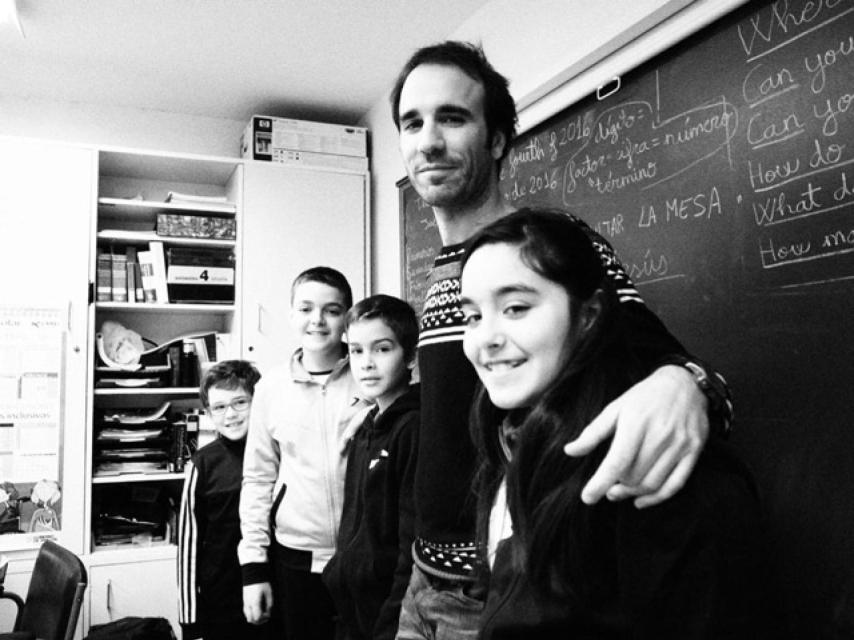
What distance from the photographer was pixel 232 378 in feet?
7.66

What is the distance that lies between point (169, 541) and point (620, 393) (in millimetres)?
2922

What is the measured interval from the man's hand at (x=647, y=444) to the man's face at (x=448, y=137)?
0.52 metres

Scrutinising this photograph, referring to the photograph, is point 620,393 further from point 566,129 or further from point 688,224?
point 566,129

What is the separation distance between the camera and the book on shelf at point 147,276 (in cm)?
319

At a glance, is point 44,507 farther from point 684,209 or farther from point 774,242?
point 774,242

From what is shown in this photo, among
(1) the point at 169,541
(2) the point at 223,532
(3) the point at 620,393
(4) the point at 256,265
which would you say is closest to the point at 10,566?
(1) the point at 169,541

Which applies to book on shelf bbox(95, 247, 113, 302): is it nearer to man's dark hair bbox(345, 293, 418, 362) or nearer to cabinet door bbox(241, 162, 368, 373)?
cabinet door bbox(241, 162, 368, 373)

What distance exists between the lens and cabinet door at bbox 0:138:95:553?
285 cm

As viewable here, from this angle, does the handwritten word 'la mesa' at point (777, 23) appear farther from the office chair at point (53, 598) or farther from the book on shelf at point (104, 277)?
the book on shelf at point (104, 277)

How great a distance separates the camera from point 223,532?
86.0 inches

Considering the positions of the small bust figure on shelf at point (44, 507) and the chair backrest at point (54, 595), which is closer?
the chair backrest at point (54, 595)

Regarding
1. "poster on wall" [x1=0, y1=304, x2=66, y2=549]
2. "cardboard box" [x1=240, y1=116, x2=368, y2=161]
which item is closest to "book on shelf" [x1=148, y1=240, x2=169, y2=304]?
"poster on wall" [x1=0, y1=304, x2=66, y2=549]

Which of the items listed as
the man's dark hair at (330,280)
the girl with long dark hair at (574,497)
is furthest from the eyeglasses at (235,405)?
the girl with long dark hair at (574,497)

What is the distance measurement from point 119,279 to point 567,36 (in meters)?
Result: 2.28
